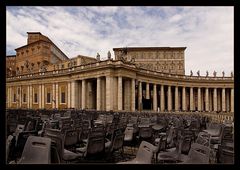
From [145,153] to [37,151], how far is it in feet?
5.54

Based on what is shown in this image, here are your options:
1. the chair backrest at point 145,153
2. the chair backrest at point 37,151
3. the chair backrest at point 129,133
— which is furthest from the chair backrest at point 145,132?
the chair backrest at point 37,151

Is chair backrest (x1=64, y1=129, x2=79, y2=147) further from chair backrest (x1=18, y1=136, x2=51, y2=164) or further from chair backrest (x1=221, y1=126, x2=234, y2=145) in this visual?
chair backrest (x1=221, y1=126, x2=234, y2=145)

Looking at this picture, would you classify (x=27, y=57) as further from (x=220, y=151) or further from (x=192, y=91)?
(x=220, y=151)

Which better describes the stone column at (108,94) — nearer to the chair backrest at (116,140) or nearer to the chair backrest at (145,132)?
the chair backrest at (145,132)

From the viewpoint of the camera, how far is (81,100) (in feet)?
142

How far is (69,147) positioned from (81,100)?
1469 inches

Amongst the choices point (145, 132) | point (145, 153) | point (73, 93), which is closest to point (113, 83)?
point (73, 93)

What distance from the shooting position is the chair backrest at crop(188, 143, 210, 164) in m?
3.53

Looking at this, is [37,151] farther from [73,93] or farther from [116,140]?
[73,93]

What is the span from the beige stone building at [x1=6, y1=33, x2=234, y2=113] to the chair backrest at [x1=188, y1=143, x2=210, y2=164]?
3248 cm

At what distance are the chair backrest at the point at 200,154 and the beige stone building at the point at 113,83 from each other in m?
32.5

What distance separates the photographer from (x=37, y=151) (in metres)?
3.54

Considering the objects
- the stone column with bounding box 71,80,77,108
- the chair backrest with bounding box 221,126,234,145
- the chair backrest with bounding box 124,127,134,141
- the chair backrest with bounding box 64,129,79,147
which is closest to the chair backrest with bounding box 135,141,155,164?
the chair backrest with bounding box 221,126,234,145

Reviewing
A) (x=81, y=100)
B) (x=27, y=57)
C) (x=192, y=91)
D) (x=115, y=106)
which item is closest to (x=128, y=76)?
(x=115, y=106)
